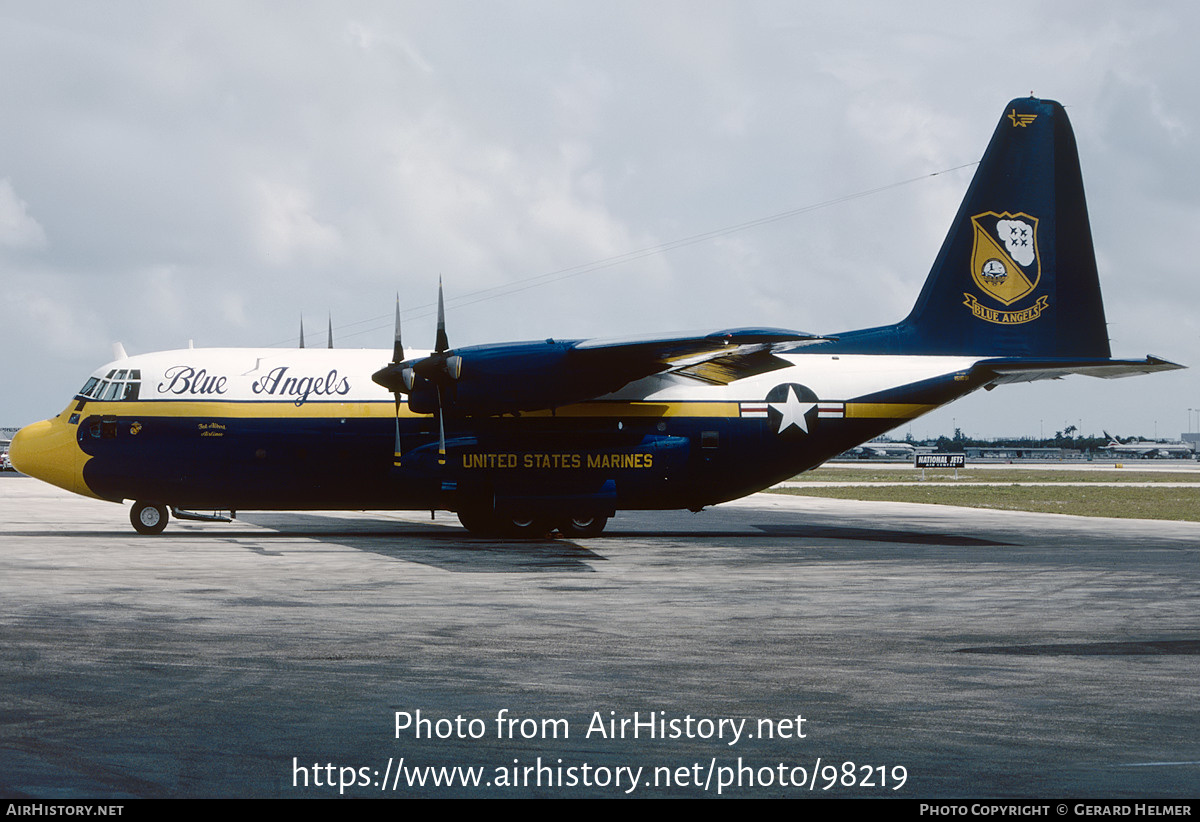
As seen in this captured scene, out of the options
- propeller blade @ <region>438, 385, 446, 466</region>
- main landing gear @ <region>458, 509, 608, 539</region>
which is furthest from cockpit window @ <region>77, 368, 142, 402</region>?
main landing gear @ <region>458, 509, 608, 539</region>

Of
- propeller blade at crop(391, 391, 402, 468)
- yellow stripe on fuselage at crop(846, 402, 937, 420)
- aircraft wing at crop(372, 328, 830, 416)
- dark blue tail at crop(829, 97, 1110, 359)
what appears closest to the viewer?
aircraft wing at crop(372, 328, 830, 416)

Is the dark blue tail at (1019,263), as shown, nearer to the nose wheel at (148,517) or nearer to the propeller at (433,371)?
the propeller at (433,371)

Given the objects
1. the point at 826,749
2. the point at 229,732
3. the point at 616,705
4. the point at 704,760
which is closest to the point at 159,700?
the point at 229,732

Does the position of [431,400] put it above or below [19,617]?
above

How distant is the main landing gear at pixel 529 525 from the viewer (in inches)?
1137

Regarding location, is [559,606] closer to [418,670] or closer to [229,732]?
[418,670]

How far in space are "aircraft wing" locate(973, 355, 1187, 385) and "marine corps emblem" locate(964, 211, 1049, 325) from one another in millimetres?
2184

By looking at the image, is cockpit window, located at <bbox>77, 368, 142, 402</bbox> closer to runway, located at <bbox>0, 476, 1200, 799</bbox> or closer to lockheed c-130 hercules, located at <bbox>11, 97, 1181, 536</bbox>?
lockheed c-130 hercules, located at <bbox>11, 97, 1181, 536</bbox>

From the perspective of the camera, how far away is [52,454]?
2820 cm

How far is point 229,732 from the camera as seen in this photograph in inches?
338

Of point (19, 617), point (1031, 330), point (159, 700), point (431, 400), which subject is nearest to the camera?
point (159, 700)

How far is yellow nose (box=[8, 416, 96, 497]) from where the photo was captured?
2808 cm

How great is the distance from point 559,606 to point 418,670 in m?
5.20

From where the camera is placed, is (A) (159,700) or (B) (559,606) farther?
(B) (559,606)
